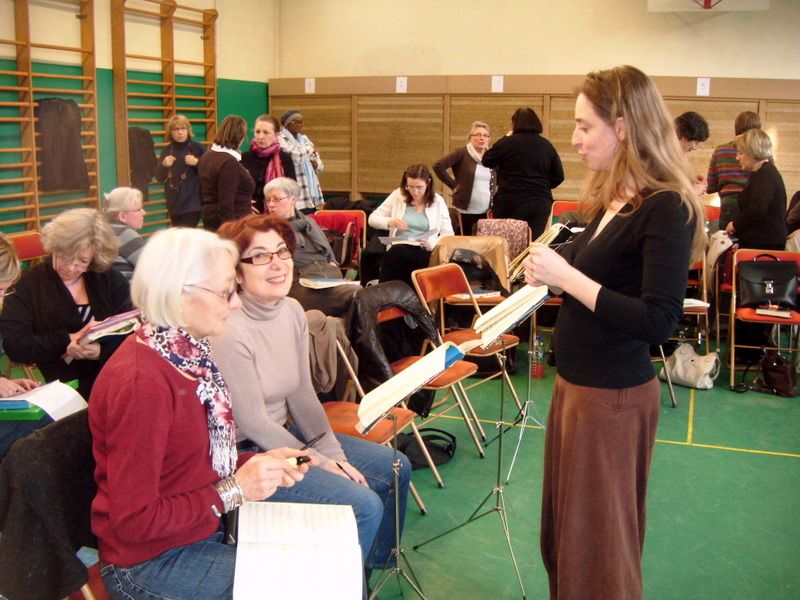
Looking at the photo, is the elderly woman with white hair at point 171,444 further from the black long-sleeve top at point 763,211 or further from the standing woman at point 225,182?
the black long-sleeve top at point 763,211

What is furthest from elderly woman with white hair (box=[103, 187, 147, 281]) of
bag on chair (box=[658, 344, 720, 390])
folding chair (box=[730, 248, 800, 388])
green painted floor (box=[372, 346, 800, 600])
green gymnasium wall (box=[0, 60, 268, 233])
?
folding chair (box=[730, 248, 800, 388])

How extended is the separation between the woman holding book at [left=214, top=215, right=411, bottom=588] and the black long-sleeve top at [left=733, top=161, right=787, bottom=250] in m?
4.09

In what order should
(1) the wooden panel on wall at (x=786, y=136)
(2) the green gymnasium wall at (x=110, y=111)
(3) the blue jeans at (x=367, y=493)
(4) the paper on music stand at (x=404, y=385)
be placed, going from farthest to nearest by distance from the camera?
(1) the wooden panel on wall at (x=786, y=136) → (2) the green gymnasium wall at (x=110, y=111) → (3) the blue jeans at (x=367, y=493) → (4) the paper on music stand at (x=404, y=385)

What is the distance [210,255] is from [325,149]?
7.89 m

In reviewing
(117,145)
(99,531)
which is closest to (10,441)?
(99,531)

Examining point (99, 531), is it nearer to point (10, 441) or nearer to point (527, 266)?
point (10, 441)

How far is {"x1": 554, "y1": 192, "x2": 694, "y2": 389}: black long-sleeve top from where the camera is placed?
1.98m

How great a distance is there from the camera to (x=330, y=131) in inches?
378

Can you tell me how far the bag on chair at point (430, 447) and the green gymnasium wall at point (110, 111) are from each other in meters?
3.76

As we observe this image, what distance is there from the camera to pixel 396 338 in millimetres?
4438

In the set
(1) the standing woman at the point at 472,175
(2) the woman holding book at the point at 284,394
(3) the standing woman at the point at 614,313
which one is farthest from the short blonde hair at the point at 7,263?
(1) the standing woman at the point at 472,175

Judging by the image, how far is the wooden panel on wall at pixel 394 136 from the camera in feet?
30.4

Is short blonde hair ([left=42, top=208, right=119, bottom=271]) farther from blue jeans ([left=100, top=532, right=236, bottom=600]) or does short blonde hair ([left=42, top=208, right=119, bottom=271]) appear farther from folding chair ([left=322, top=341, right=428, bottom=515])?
blue jeans ([left=100, top=532, right=236, bottom=600])

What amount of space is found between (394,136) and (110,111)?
328 centimetres
